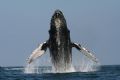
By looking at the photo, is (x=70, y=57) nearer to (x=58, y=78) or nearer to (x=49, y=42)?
(x=49, y=42)

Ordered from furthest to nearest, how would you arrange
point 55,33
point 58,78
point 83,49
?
point 83,49
point 55,33
point 58,78

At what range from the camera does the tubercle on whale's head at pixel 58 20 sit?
45156mm

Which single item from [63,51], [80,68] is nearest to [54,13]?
Answer: [63,51]

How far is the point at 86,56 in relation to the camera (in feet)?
158

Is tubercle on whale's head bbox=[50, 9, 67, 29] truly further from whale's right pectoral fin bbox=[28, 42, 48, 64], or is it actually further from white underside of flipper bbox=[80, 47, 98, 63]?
white underside of flipper bbox=[80, 47, 98, 63]

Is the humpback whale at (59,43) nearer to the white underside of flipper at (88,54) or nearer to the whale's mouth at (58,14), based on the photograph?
the whale's mouth at (58,14)

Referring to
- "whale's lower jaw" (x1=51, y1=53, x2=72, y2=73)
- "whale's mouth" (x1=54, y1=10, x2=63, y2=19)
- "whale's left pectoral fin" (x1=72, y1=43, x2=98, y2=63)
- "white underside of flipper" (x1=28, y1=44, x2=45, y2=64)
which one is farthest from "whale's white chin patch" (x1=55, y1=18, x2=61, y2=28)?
"whale's left pectoral fin" (x1=72, y1=43, x2=98, y2=63)

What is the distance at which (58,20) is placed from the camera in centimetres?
4538

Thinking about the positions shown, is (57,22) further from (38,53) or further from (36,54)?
(36,54)

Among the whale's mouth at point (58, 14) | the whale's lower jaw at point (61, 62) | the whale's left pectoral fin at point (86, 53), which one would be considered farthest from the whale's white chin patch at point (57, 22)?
the whale's left pectoral fin at point (86, 53)

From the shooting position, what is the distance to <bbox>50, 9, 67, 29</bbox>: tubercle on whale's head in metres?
45.2

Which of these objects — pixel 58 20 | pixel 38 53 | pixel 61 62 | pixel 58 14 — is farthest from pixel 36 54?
pixel 58 14

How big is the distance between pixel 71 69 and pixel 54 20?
185 inches

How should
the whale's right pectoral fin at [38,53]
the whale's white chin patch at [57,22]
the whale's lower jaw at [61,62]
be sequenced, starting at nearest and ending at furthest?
the whale's lower jaw at [61,62]
the whale's white chin patch at [57,22]
the whale's right pectoral fin at [38,53]
